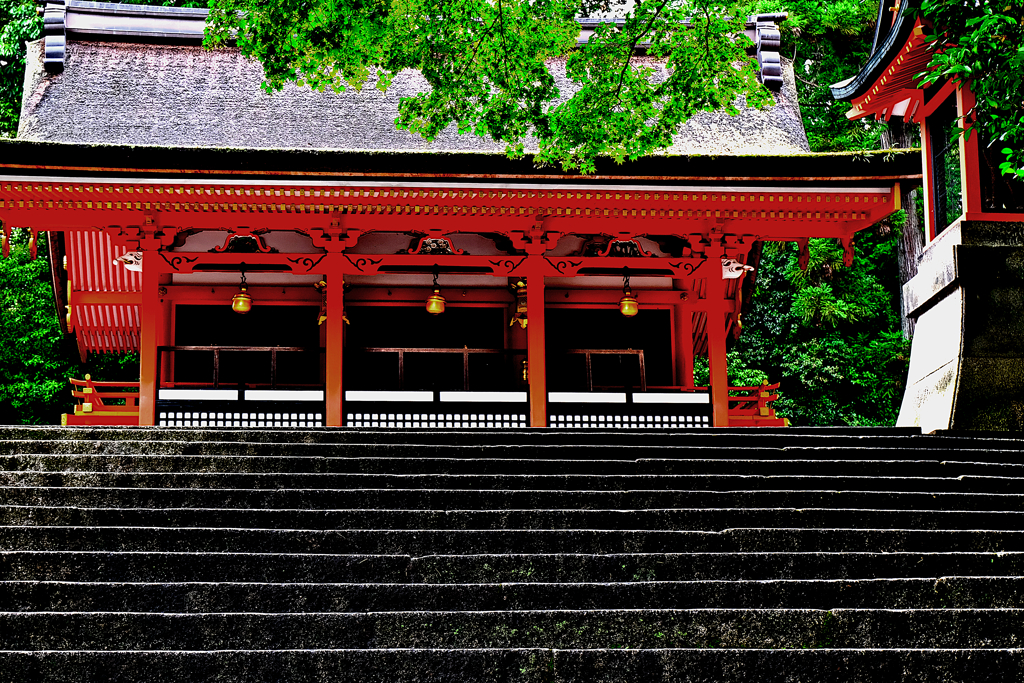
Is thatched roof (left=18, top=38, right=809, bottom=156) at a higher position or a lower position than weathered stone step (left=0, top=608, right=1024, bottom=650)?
higher

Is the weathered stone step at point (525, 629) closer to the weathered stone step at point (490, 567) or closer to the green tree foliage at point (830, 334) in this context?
the weathered stone step at point (490, 567)

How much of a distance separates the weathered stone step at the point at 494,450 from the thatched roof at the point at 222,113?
215 inches

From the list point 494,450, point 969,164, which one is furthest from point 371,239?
point 969,164

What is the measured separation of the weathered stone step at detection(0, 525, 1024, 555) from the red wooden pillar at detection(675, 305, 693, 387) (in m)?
7.29

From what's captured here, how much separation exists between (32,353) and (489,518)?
14.5 meters

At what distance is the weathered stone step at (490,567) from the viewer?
20.0ft

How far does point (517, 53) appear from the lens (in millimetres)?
9070

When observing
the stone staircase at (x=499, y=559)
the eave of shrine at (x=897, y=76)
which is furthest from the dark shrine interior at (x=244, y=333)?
the eave of shrine at (x=897, y=76)

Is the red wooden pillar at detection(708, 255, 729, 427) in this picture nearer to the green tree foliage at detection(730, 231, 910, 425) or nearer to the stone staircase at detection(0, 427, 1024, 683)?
the stone staircase at detection(0, 427, 1024, 683)

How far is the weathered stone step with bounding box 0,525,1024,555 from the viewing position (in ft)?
21.3

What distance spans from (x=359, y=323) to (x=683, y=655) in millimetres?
9157

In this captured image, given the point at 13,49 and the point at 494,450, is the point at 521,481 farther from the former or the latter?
the point at 13,49

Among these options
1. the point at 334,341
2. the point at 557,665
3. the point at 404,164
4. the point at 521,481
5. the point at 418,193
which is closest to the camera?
the point at 557,665

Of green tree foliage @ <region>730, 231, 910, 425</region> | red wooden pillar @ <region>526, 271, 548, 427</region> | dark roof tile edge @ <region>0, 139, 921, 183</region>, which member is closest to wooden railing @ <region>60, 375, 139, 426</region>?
dark roof tile edge @ <region>0, 139, 921, 183</region>
